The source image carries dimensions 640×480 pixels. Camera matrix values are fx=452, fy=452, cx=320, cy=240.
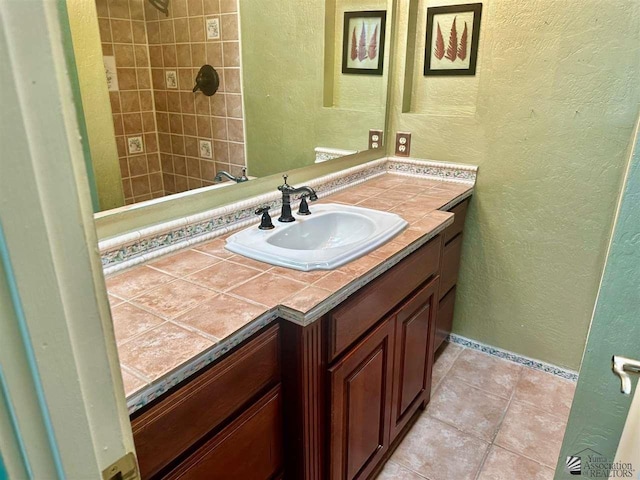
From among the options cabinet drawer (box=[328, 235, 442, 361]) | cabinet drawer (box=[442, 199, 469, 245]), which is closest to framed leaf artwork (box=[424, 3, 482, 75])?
cabinet drawer (box=[442, 199, 469, 245])

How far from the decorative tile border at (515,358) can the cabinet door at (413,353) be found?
60cm

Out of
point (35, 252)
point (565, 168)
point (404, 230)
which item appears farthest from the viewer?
point (565, 168)

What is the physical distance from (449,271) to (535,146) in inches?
26.6

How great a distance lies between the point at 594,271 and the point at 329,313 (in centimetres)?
146

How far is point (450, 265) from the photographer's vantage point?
218 centimetres

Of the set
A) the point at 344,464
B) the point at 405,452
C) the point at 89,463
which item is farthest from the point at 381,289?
the point at 89,463

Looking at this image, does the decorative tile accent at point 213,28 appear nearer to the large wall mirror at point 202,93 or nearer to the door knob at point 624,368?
the large wall mirror at point 202,93

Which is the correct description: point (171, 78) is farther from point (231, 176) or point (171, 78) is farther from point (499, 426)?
point (499, 426)

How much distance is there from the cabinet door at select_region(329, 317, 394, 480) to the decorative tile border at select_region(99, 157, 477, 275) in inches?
22.9

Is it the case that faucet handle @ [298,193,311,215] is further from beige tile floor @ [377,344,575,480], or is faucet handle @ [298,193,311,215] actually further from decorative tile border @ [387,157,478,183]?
beige tile floor @ [377,344,575,480]

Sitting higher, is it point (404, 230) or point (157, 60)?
point (157, 60)

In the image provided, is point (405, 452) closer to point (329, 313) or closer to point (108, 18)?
point (329, 313)

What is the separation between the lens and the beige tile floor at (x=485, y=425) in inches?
66.3

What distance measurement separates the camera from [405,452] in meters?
1.76
